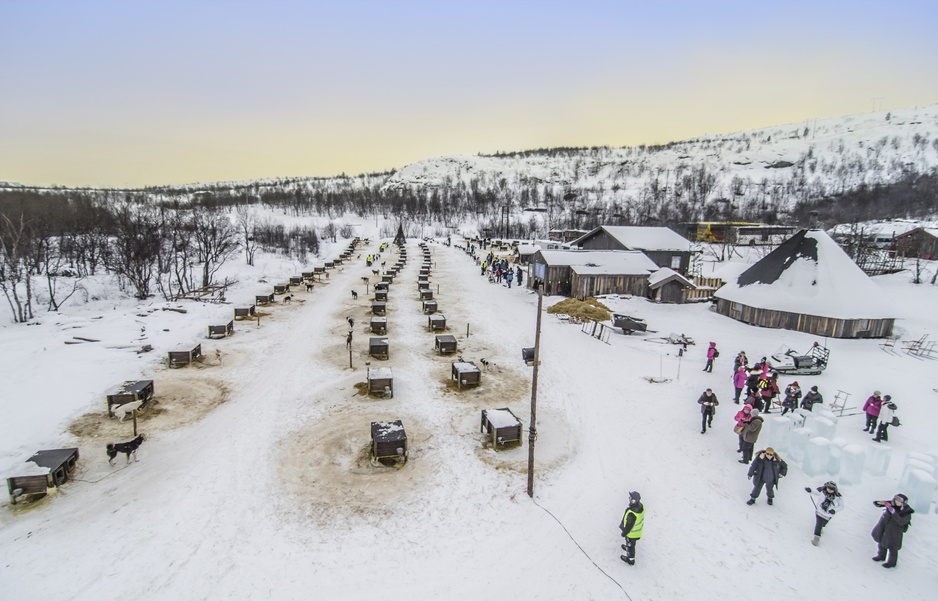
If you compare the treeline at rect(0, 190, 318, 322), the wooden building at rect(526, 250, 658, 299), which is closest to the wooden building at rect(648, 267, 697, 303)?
the wooden building at rect(526, 250, 658, 299)

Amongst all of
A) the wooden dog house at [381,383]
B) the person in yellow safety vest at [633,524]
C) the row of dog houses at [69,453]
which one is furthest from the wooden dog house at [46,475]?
the person in yellow safety vest at [633,524]

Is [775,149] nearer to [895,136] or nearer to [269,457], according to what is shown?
[895,136]

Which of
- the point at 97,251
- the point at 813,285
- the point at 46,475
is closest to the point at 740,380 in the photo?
the point at 813,285

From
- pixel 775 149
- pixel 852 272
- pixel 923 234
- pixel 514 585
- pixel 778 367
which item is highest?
pixel 775 149

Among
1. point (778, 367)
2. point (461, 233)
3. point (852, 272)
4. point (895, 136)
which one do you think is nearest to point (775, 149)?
point (895, 136)

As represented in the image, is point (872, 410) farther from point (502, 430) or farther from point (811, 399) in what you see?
point (502, 430)

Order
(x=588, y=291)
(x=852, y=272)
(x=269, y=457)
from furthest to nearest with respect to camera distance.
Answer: (x=588, y=291) → (x=852, y=272) → (x=269, y=457)

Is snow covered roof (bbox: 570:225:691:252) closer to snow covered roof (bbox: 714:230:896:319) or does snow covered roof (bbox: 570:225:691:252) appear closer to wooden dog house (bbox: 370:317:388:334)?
snow covered roof (bbox: 714:230:896:319)
